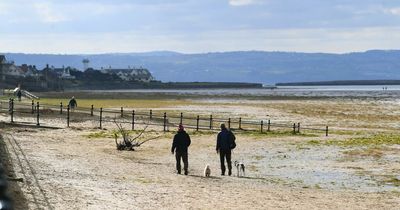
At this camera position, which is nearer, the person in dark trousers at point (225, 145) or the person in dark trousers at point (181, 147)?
the person in dark trousers at point (181, 147)

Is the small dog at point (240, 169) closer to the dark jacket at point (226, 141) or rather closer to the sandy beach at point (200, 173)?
the sandy beach at point (200, 173)

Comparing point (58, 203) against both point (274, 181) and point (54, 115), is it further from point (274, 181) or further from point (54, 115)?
point (54, 115)

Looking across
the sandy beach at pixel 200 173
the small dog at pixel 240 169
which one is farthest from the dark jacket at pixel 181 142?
the small dog at pixel 240 169

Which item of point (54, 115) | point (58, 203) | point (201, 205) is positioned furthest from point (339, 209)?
point (54, 115)

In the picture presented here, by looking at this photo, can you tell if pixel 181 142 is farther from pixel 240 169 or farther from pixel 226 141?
pixel 240 169

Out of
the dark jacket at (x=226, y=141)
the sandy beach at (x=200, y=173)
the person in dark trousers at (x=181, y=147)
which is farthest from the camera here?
the dark jacket at (x=226, y=141)

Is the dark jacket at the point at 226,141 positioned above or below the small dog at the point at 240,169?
above

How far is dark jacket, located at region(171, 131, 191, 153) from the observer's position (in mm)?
19672

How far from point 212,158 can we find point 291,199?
1006 cm

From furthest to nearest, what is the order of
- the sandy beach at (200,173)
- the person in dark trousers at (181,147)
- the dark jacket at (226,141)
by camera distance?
the dark jacket at (226,141), the person in dark trousers at (181,147), the sandy beach at (200,173)

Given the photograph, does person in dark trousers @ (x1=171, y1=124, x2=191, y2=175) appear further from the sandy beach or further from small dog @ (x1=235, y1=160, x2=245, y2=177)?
small dog @ (x1=235, y1=160, x2=245, y2=177)

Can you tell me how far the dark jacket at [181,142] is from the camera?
19.7 meters

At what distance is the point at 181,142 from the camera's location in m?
19.8

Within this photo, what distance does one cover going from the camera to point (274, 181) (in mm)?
18828
